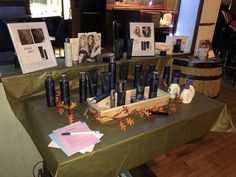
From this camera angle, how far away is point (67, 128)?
0.98 metres

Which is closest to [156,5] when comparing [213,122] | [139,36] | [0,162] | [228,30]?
[228,30]

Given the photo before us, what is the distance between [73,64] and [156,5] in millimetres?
5350

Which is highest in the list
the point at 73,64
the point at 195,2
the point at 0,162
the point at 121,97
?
the point at 195,2

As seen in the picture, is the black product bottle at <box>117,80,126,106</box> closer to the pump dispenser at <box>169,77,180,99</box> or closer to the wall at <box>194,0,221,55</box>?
the pump dispenser at <box>169,77,180,99</box>

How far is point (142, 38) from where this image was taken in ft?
5.40

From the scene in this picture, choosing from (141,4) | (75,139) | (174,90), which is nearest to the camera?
(75,139)

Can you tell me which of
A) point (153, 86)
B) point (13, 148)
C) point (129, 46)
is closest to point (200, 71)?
point (129, 46)

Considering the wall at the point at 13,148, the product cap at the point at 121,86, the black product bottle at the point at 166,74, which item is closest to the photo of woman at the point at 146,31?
the black product bottle at the point at 166,74

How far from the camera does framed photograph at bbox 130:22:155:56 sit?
1.62 m

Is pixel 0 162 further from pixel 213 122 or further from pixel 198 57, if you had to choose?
pixel 198 57

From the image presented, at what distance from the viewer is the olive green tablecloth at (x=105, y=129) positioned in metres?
0.85

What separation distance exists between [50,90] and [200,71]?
5.15 feet

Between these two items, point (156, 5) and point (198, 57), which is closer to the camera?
point (198, 57)

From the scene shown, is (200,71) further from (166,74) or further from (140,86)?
(140,86)
